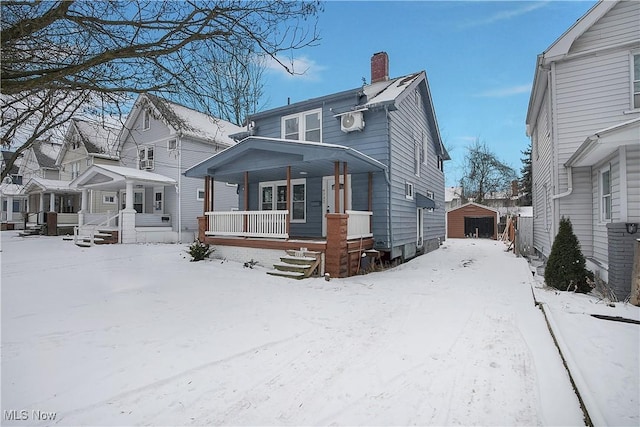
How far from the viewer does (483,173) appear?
36.3 meters

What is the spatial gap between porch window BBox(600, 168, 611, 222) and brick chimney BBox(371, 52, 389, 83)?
8.73m

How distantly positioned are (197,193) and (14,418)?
55.7 feet

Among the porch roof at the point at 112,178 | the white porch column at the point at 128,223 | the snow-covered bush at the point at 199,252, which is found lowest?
the snow-covered bush at the point at 199,252

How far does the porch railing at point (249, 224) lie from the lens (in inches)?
387

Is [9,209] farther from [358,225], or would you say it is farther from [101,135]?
[358,225]

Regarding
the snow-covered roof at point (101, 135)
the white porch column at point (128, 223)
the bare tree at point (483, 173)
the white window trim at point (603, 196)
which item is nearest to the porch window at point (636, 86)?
the white window trim at point (603, 196)

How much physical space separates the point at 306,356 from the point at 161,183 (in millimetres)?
15760

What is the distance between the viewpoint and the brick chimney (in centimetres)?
1398

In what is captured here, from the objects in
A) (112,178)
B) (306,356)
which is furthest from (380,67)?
(112,178)

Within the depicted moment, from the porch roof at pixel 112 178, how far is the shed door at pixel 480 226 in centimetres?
2202

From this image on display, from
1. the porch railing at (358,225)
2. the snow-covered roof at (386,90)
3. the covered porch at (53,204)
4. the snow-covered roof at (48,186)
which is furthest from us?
the snow-covered roof at (48,186)

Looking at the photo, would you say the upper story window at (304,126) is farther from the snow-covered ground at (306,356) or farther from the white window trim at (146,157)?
the white window trim at (146,157)

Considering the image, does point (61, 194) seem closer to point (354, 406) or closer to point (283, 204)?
point (283, 204)

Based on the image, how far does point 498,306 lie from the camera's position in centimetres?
572
